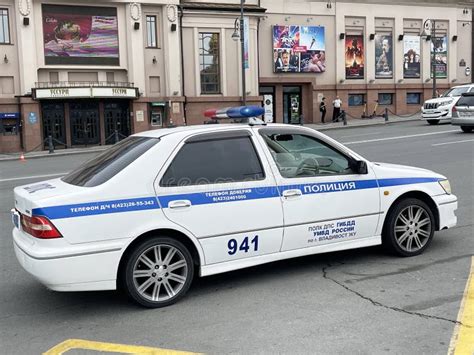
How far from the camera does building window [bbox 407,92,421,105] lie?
43716 mm

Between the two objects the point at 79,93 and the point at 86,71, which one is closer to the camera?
the point at 79,93

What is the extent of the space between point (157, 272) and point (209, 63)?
106ft

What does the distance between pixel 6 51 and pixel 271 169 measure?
97.4ft

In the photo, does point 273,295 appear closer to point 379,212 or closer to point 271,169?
point 271,169

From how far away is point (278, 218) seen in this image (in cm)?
530

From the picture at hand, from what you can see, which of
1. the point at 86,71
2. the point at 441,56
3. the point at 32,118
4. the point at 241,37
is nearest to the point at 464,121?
the point at 241,37

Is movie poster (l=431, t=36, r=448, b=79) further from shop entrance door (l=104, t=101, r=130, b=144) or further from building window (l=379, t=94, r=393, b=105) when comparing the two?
shop entrance door (l=104, t=101, r=130, b=144)

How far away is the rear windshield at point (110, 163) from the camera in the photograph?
4953mm

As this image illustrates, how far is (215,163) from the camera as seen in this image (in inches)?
206

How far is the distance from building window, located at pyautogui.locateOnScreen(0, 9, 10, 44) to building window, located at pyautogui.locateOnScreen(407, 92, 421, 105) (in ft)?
96.9

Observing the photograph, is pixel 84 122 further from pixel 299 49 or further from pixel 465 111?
pixel 465 111

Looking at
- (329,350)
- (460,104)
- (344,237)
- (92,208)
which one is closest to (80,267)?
(92,208)

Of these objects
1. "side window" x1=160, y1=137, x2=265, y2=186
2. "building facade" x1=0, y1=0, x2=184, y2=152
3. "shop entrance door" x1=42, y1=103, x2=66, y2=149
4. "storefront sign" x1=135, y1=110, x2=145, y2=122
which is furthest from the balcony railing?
"side window" x1=160, y1=137, x2=265, y2=186

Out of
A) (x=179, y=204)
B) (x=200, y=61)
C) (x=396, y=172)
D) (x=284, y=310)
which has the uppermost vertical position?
(x=200, y=61)
